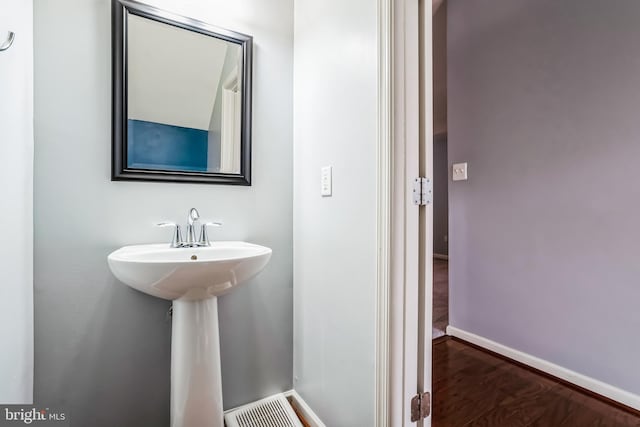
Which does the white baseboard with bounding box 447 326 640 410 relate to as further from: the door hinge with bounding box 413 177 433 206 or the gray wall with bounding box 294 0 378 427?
the door hinge with bounding box 413 177 433 206

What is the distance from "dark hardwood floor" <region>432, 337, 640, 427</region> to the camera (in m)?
1.27

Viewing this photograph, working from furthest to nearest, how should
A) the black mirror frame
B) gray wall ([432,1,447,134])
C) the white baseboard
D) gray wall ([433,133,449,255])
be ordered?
1. gray wall ([433,133,449,255])
2. gray wall ([432,1,447,134])
3. the white baseboard
4. the black mirror frame

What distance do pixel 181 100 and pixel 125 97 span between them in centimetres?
21

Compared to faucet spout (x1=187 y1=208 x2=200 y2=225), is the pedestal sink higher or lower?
lower

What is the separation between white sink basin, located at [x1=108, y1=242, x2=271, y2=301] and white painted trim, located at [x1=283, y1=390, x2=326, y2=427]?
753mm

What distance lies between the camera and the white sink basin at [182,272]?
31.2 inches

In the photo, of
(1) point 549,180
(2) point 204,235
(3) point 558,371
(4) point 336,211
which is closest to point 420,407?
(4) point 336,211

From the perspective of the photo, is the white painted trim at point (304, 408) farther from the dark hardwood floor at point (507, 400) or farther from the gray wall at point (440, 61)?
the gray wall at point (440, 61)

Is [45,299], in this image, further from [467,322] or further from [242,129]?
[467,322]

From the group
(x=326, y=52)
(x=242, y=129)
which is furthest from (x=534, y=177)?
(x=242, y=129)

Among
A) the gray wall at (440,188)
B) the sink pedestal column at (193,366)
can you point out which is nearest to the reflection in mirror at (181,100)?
the sink pedestal column at (193,366)

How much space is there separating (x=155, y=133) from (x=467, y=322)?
2.26m

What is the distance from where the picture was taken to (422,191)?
917 mm

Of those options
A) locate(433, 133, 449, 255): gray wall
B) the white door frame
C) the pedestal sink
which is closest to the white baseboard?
the white door frame
